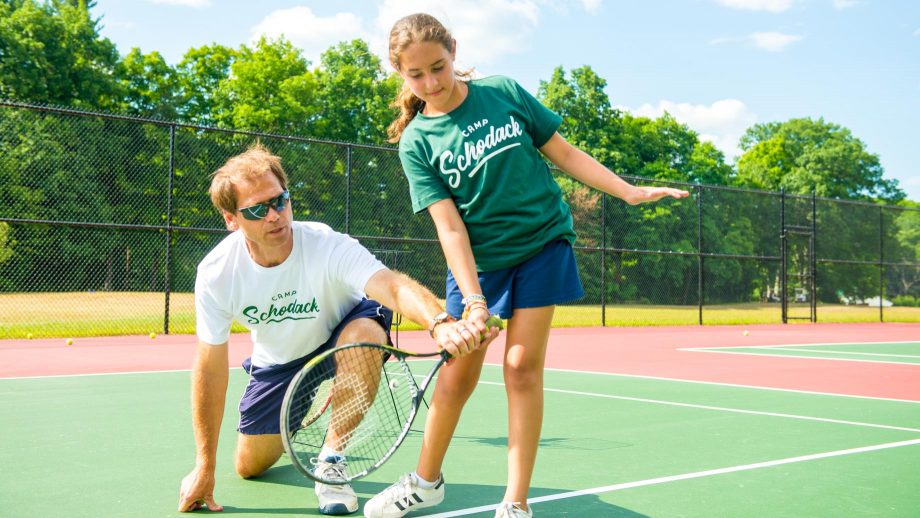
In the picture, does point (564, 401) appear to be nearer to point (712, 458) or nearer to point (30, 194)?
point (712, 458)

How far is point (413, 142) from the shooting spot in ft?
9.18

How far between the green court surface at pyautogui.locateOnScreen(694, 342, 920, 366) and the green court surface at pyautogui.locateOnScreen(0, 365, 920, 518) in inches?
162

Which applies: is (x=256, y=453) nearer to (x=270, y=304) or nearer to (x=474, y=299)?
(x=270, y=304)

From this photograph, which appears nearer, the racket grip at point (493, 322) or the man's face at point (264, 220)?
the racket grip at point (493, 322)

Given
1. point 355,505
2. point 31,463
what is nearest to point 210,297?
point 355,505

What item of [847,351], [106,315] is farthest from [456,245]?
[106,315]

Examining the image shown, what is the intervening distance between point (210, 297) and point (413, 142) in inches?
33.4

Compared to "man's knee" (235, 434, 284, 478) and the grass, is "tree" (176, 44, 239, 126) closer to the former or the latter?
the grass

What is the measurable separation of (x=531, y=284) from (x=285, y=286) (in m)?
0.87

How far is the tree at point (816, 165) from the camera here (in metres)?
54.1

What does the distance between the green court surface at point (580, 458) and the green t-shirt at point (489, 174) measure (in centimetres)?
90

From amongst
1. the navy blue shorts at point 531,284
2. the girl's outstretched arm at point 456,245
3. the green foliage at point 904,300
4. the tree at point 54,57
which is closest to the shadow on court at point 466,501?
the navy blue shorts at point 531,284

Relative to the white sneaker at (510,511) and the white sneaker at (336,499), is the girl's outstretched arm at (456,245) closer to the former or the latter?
the white sneaker at (510,511)

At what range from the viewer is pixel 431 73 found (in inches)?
101
